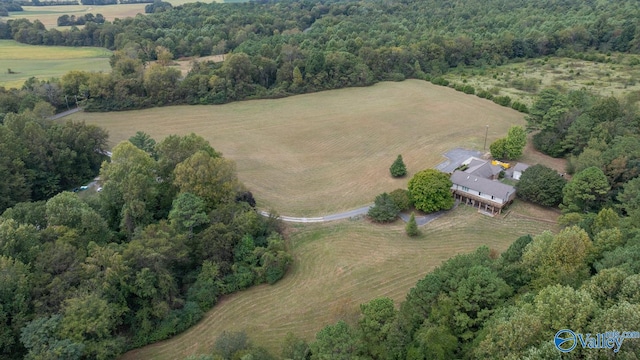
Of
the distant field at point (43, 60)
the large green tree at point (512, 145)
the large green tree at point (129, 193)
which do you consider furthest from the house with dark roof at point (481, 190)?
the distant field at point (43, 60)

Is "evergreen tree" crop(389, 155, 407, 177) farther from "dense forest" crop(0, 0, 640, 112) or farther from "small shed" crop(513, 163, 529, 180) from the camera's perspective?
"dense forest" crop(0, 0, 640, 112)

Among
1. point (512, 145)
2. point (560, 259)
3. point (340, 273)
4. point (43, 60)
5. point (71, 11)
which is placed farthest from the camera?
point (71, 11)

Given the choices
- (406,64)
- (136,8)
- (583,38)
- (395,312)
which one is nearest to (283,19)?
(406,64)

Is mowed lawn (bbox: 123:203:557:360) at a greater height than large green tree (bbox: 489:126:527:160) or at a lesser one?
lesser

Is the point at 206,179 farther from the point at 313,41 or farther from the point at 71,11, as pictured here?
the point at 71,11

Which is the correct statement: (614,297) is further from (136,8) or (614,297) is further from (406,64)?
(136,8)

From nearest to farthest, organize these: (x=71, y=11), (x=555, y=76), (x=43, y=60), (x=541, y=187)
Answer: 1. (x=541, y=187)
2. (x=43, y=60)
3. (x=555, y=76)
4. (x=71, y=11)

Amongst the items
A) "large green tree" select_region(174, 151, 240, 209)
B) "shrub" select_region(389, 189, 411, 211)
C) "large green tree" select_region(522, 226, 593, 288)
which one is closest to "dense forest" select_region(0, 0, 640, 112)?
"large green tree" select_region(174, 151, 240, 209)

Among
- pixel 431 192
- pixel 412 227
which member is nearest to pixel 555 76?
pixel 431 192
